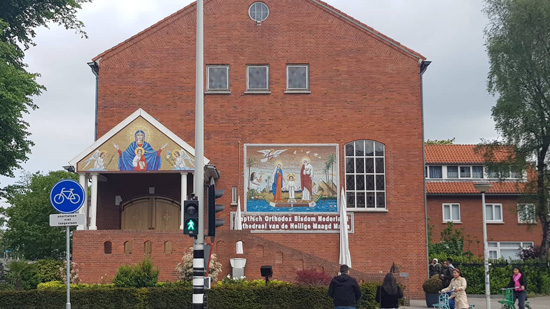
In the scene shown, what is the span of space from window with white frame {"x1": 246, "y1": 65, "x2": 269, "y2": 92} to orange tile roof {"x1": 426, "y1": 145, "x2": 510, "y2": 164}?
23.9 metres

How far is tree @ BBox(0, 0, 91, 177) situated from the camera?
81.6ft

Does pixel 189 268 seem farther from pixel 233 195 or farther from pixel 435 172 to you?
pixel 435 172

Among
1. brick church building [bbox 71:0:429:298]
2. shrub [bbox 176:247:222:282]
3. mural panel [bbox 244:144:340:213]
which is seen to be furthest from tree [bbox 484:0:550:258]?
shrub [bbox 176:247:222:282]

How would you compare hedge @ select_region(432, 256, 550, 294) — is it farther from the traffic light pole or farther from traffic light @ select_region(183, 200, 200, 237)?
traffic light @ select_region(183, 200, 200, 237)

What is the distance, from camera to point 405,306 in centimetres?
2319

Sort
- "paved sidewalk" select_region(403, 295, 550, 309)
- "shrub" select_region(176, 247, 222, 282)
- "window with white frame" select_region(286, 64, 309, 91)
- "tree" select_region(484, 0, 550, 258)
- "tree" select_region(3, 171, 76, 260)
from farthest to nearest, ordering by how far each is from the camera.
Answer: "tree" select_region(3, 171, 76, 260), "tree" select_region(484, 0, 550, 258), "window with white frame" select_region(286, 64, 309, 91), "paved sidewalk" select_region(403, 295, 550, 309), "shrub" select_region(176, 247, 222, 282)

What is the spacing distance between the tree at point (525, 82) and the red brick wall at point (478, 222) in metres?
11.4

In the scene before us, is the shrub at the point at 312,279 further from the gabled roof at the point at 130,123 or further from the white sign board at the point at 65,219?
the white sign board at the point at 65,219

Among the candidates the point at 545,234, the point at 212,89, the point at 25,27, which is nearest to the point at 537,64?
the point at 545,234

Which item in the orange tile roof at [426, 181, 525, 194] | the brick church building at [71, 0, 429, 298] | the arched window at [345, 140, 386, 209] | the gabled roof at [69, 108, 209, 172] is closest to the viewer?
the gabled roof at [69, 108, 209, 172]

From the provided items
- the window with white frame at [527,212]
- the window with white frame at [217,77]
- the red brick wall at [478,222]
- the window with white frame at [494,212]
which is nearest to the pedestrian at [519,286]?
the window with white frame at [217,77]

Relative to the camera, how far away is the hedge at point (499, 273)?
30.4 meters

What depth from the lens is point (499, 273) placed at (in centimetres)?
3047

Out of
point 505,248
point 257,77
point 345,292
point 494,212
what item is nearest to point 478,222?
point 494,212
